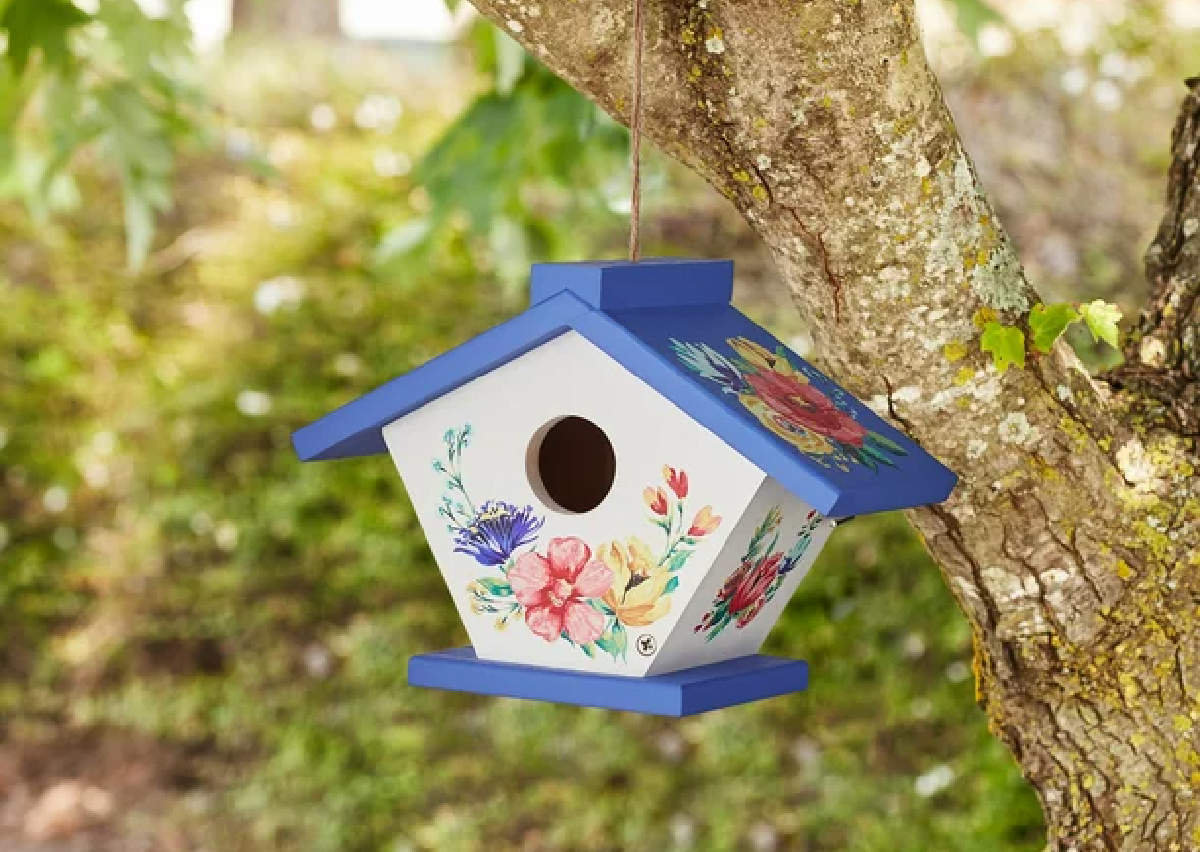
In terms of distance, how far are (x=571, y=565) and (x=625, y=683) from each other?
0.45 ft

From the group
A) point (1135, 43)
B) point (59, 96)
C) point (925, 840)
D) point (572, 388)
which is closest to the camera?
point (572, 388)

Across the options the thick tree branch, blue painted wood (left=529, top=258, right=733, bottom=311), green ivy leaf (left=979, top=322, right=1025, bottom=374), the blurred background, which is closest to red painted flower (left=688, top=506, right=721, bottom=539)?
blue painted wood (left=529, top=258, right=733, bottom=311)

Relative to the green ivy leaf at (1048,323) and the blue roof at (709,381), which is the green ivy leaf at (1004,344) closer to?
the green ivy leaf at (1048,323)

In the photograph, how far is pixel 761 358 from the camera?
1607 mm

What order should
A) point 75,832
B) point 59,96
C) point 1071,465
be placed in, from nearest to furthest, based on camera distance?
point 1071,465
point 59,96
point 75,832

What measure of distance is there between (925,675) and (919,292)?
7.94ft

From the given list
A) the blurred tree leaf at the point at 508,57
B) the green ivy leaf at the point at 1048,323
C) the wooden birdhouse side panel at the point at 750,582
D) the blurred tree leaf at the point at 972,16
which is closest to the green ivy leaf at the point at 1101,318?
the green ivy leaf at the point at 1048,323

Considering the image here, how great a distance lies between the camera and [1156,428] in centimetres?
176

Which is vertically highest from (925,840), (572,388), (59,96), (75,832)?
(59,96)

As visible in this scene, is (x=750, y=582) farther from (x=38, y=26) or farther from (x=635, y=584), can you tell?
(x=38, y=26)

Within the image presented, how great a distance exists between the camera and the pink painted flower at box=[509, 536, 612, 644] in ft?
5.26

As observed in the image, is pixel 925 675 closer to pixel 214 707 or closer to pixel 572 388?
pixel 214 707

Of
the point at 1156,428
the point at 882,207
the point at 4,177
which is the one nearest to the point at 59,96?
the point at 4,177

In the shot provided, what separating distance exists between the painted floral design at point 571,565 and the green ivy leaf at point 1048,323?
372 mm
